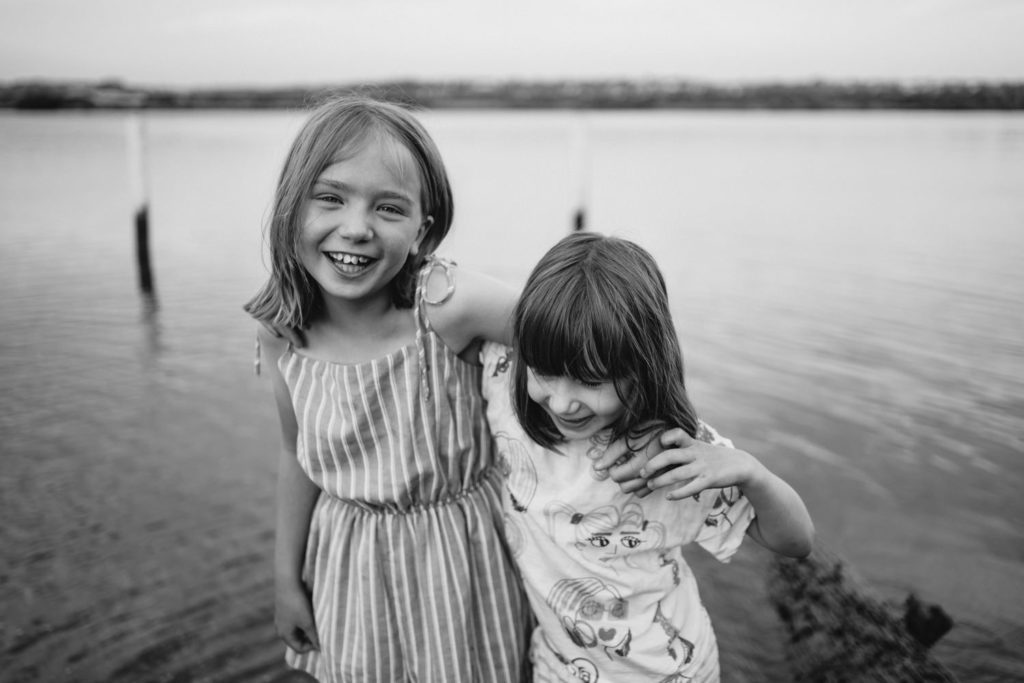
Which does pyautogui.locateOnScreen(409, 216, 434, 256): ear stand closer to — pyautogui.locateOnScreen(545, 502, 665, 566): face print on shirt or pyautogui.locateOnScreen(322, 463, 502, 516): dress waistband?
pyautogui.locateOnScreen(322, 463, 502, 516): dress waistband

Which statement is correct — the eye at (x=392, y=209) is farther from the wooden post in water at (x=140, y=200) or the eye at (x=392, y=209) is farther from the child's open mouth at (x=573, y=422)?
the wooden post in water at (x=140, y=200)

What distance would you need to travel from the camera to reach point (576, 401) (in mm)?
1572

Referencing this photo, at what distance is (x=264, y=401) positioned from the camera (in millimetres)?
6844

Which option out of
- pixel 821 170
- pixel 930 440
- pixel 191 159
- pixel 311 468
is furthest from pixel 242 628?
pixel 191 159

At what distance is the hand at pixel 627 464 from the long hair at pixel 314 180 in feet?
2.11

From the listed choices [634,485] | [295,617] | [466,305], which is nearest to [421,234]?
[466,305]

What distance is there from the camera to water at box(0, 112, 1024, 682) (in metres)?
3.99

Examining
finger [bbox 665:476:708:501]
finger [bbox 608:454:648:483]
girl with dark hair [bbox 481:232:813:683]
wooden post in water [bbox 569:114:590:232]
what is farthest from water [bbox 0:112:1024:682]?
finger [bbox 665:476:708:501]

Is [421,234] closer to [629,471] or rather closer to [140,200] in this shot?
[629,471]

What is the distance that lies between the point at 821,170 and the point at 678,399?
29.8 metres

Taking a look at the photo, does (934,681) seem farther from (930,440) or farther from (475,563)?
(930,440)

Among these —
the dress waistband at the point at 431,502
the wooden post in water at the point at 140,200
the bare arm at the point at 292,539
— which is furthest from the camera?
the wooden post in water at the point at 140,200

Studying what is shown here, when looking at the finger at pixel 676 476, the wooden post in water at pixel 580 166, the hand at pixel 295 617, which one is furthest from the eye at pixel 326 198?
the wooden post in water at pixel 580 166

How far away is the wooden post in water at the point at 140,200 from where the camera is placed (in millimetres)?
10977
